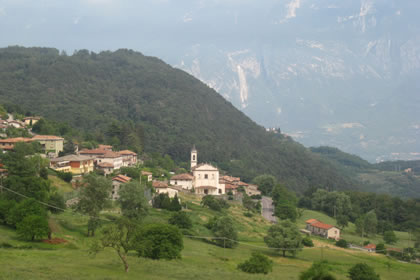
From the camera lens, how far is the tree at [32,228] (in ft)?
99.5

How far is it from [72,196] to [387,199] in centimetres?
6094

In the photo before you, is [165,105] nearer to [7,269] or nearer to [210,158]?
[210,158]

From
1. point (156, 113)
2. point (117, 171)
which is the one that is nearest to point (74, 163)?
point (117, 171)

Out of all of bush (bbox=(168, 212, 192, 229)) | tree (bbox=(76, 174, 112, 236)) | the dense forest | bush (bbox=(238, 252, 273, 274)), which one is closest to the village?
tree (bbox=(76, 174, 112, 236))

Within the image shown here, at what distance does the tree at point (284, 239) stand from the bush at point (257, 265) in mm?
11145

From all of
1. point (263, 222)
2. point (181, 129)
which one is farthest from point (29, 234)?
point (181, 129)

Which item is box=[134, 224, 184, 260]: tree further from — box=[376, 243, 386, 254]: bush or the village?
box=[376, 243, 386, 254]: bush

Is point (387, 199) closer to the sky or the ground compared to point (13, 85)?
closer to the ground

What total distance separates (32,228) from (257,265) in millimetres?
14839

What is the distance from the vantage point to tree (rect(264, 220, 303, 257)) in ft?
140

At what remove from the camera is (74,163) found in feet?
185

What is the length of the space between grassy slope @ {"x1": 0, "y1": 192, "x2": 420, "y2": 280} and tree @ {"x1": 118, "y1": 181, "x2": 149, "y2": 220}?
3.35 meters

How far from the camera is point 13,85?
433ft

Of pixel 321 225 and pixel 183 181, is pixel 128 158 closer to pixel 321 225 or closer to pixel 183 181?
pixel 183 181
